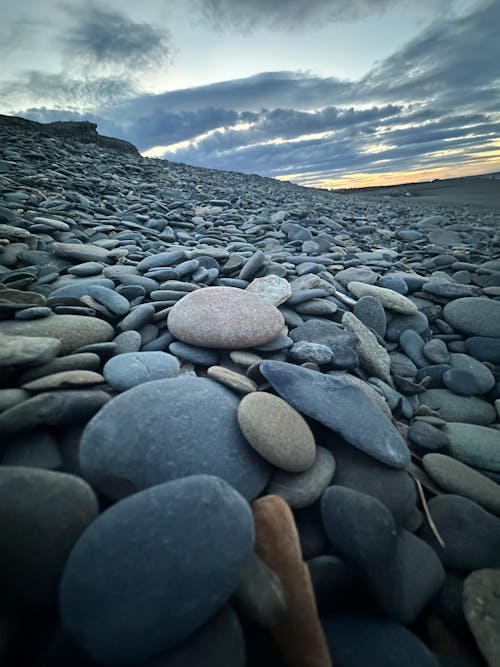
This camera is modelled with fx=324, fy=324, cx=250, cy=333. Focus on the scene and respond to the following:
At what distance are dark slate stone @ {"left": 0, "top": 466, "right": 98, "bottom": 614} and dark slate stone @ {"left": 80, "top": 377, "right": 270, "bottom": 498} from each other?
116 millimetres

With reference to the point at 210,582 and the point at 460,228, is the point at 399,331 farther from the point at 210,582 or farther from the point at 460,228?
the point at 460,228

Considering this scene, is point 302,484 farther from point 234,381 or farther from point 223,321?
point 223,321

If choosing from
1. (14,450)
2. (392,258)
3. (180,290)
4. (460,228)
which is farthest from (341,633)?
(460,228)

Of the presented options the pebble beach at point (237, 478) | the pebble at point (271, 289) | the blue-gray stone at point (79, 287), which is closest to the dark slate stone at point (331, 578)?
the pebble beach at point (237, 478)

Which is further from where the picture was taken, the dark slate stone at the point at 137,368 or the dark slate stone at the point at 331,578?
the dark slate stone at the point at 137,368

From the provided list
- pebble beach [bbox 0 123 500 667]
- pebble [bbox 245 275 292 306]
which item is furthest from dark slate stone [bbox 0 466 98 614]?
pebble [bbox 245 275 292 306]

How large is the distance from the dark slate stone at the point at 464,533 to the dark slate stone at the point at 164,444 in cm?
71

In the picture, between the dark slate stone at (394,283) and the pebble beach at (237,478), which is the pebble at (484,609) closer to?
the pebble beach at (237,478)

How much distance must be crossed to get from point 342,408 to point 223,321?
810mm

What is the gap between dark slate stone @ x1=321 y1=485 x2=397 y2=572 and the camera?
1.01 meters

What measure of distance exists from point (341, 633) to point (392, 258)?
14.0 feet

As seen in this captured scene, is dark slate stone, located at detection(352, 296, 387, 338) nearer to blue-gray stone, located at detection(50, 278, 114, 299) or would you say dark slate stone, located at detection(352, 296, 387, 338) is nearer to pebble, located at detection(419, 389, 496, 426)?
pebble, located at detection(419, 389, 496, 426)

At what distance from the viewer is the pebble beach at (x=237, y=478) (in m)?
0.79

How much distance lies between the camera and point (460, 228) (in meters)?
7.17
